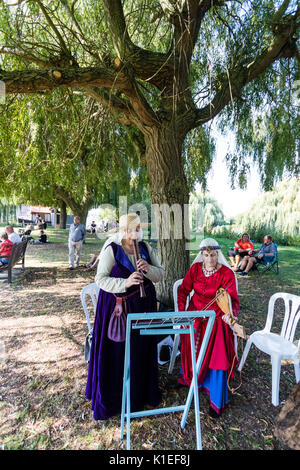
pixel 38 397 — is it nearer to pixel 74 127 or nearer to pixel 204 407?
pixel 204 407

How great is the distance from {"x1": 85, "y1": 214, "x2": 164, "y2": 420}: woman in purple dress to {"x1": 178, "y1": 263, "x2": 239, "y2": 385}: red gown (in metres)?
0.45

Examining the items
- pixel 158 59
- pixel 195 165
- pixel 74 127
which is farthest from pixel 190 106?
pixel 74 127

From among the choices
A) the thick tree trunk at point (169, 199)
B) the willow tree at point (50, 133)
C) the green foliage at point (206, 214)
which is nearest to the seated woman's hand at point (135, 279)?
the thick tree trunk at point (169, 199)

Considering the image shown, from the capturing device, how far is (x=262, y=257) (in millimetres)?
8859

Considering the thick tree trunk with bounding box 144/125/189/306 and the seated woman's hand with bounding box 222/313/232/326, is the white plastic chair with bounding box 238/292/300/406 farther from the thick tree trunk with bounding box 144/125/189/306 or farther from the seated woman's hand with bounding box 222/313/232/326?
the thick tree trunk with bounding box 144/125/189/306

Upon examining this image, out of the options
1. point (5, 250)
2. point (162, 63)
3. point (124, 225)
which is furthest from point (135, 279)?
point (5, 250)

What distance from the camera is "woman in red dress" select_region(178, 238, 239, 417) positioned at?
2.33 meters

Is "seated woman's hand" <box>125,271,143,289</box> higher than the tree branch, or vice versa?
the tree branch

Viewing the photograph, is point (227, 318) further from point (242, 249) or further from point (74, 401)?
point (242, 249)

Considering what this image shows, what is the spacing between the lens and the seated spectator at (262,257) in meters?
8.64

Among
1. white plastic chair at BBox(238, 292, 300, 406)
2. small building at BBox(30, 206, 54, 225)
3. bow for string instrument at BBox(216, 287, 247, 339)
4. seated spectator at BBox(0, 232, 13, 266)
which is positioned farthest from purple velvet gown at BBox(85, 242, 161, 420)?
small building at BBox(30, 206, 54, 225)

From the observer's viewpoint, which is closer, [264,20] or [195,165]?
[264,20]

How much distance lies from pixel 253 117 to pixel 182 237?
3671 millimetres
